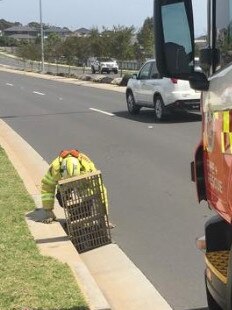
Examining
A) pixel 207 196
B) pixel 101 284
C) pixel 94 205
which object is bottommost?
pixel 101 284

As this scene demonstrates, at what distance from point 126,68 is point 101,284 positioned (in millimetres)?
68687

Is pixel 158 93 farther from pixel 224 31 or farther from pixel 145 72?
pixel 224 31

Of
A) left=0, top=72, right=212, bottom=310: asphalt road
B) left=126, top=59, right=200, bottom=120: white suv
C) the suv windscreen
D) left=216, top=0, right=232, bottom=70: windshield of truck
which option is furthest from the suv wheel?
left=216, top=0, right=232, bottom=70: windshield of truck

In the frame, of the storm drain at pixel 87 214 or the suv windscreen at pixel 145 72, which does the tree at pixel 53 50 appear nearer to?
the suv windscreen at pixel 145 72

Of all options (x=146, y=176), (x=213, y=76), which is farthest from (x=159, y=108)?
(x=213, y=76)

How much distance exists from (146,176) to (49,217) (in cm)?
324

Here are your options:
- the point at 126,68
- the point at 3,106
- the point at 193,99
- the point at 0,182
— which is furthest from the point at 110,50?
the point at 0,182

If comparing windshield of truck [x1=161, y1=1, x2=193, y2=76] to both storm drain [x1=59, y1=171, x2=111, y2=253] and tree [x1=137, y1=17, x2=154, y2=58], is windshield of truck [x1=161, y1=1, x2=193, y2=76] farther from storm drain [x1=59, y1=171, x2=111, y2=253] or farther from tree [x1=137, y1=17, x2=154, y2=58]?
tree [x1=137, y1=17, x2=154, y2=58]

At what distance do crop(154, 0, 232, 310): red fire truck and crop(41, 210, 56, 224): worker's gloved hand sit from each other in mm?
3560

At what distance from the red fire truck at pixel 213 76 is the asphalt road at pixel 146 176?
1537mm

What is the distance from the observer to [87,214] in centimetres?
648

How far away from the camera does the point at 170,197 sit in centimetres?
833

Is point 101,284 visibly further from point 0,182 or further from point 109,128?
point 109,128

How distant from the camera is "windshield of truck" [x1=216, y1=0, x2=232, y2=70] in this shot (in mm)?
3150
